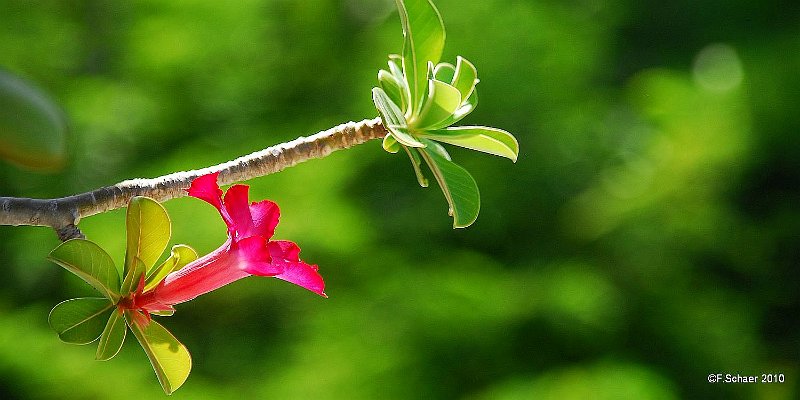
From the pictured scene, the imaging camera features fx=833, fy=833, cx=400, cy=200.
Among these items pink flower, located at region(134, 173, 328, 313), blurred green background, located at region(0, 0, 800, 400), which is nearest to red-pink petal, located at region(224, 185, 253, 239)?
pink flower, located at region(134, 173, 328, 313)

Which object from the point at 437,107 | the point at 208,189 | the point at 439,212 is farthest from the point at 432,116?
the point at 439,212

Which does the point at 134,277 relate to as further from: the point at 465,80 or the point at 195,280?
the point at 465,80

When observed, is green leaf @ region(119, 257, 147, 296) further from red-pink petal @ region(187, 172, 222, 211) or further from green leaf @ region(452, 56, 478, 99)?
green leaf @ region(452, 56, 478, 99)

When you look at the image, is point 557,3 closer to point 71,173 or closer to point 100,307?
point 71,173

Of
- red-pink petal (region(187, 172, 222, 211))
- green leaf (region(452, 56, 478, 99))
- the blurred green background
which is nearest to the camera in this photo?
red-pink petal (region(187, 172, 222, 211))

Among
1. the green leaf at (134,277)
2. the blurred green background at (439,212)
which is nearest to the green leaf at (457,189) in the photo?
the green leaf at (134,277)

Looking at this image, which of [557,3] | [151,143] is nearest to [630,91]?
[557,3]
